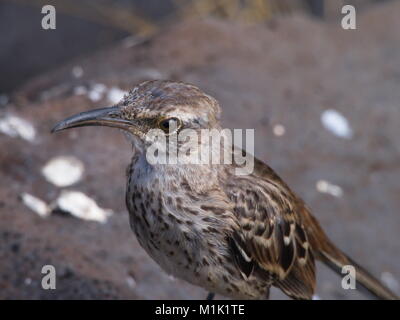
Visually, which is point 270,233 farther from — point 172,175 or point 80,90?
point 80,90

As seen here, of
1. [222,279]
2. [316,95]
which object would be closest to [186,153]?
[222,279]

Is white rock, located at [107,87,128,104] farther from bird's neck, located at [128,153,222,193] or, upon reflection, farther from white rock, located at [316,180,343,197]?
bird's neck, located at [128,153,222,193]

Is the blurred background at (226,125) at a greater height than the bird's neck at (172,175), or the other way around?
the blurred background at (226,125)

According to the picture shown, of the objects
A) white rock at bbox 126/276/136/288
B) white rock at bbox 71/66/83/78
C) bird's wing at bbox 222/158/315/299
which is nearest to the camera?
bird's wing at bbox 222/158/315/299

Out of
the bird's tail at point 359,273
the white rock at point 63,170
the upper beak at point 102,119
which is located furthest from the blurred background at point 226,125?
the upper beak at point 102,119

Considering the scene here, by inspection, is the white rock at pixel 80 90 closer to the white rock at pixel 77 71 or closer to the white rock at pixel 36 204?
the white rock at pixel 77 71

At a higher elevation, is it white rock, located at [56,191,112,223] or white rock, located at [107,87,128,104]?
white rock, located at [107,87,128,104]

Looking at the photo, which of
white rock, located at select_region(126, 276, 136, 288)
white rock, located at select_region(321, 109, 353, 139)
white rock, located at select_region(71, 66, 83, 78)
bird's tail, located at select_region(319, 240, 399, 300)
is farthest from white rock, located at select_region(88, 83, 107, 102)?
bird's tail, located at select_region(319, 240, 399, 300)
